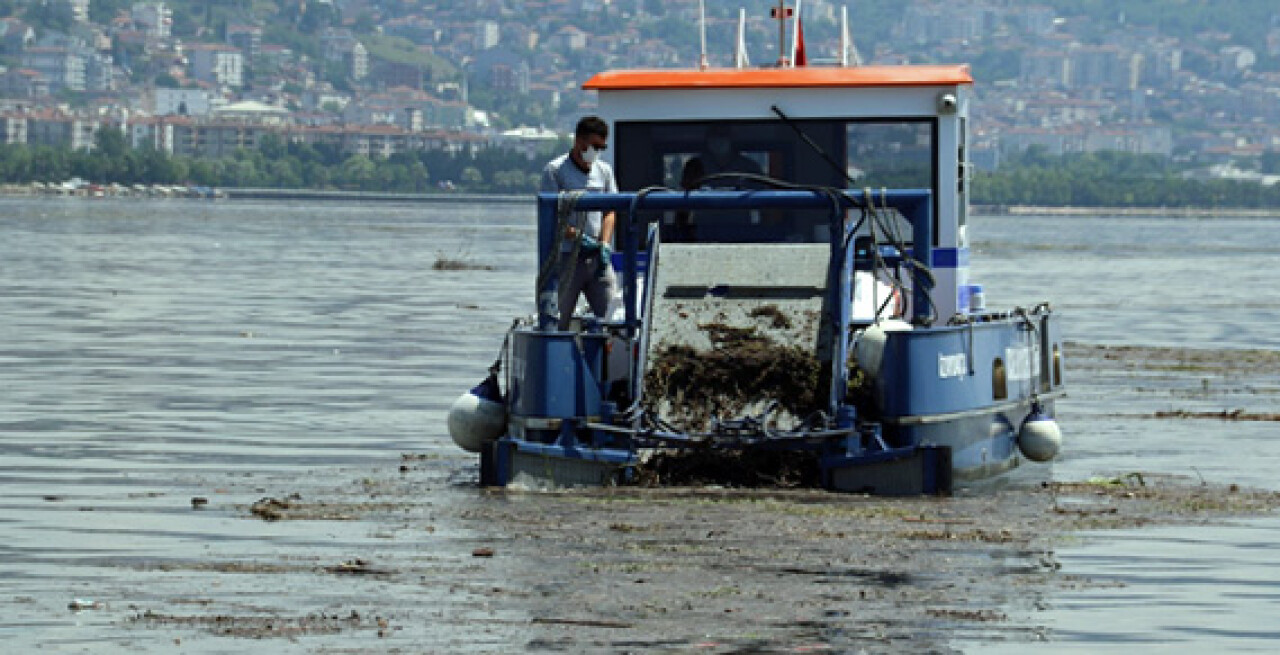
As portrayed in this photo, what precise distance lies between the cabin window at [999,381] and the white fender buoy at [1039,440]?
36 centimetres

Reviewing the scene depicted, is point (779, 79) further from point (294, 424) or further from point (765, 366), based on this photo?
point (294, 424)

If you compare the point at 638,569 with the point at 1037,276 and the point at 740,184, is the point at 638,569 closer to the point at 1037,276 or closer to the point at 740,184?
the point at 740,184

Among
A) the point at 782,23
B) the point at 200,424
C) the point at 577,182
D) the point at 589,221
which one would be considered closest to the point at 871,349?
the point at 589,221

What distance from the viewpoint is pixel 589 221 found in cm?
1675

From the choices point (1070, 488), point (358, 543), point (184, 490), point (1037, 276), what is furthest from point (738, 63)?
point (1037, 276)

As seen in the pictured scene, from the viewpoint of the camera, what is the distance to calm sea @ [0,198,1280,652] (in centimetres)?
1180

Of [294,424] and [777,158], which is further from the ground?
[777,158]

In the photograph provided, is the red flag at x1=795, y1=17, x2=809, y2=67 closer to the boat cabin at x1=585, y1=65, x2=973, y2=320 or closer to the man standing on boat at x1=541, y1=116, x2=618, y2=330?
the boat cabin at x1=585, y1=65, x2=973, y2=320

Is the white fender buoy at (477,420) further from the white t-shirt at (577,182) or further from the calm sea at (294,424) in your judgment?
the white t-shirt at (577,182)

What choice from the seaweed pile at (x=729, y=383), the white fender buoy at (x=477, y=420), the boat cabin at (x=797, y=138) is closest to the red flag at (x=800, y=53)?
A: the boat cabin at (x=797, y=138)

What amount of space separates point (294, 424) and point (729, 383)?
574 cm

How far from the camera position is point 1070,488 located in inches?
661

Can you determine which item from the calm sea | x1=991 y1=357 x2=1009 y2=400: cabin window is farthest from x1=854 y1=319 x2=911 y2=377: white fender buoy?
the calm sea

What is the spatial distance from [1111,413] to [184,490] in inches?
383
